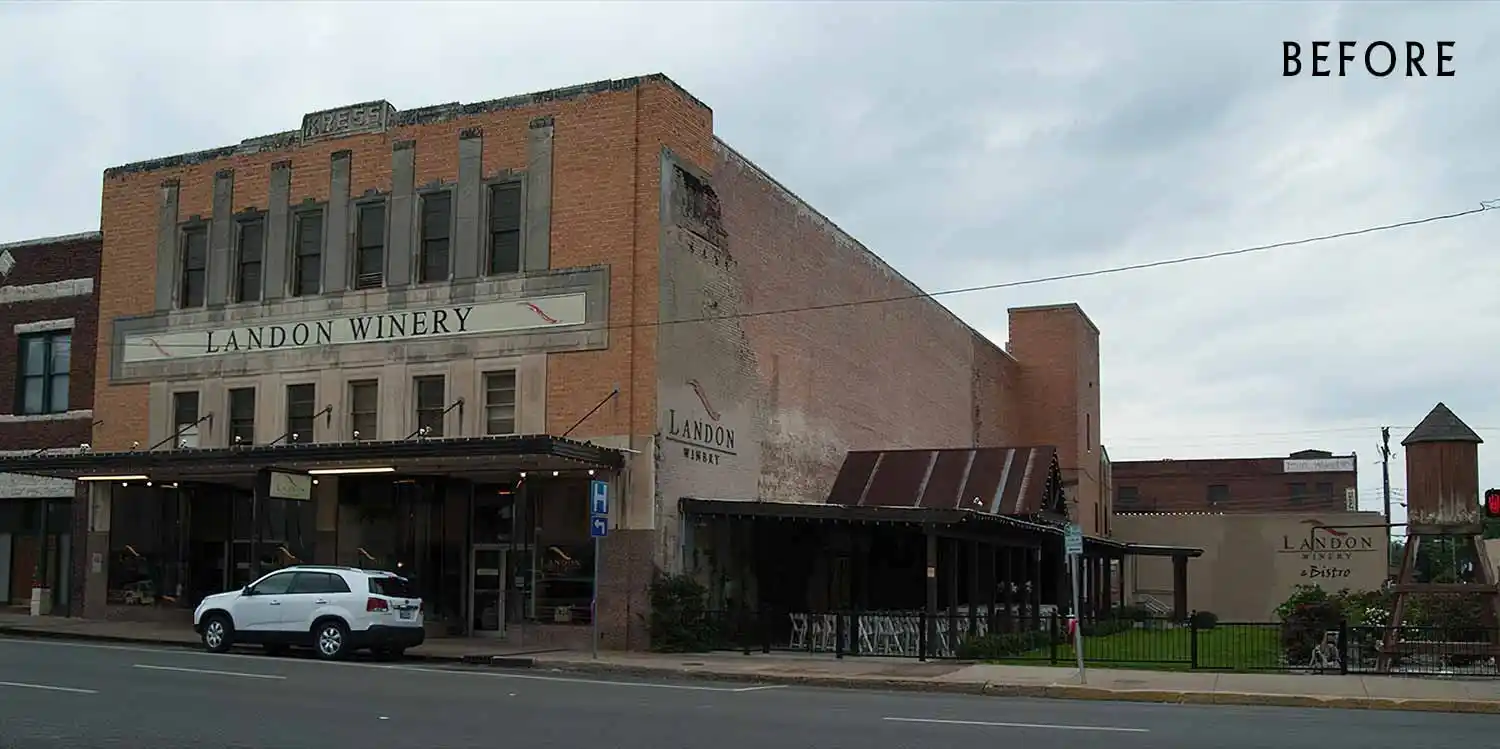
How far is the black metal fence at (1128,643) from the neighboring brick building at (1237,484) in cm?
6166

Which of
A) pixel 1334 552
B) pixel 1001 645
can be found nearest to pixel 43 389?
pixel 1001 645

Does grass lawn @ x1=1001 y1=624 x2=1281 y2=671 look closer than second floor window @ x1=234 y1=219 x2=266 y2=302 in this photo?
Yes

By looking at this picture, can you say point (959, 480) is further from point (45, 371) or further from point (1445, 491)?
point (45, 371)

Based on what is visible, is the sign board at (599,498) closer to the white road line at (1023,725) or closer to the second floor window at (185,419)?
the white road line at (1023,725)

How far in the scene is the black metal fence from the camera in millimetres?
23594

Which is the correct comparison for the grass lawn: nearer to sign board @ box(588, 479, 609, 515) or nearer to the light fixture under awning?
sign board @ box(588, 479, 609, 515)

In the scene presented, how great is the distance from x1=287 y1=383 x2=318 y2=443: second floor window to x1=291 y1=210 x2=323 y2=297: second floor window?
211cm

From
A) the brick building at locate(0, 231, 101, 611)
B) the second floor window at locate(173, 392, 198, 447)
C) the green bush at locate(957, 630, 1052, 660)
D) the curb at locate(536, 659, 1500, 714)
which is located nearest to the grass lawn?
the green bush at locate(957, 630, 1052, 660)

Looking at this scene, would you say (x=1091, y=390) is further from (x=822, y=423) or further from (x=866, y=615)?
(x=866, y=615)

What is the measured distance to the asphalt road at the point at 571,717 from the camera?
13.6 meters

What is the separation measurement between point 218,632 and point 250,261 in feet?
34.3

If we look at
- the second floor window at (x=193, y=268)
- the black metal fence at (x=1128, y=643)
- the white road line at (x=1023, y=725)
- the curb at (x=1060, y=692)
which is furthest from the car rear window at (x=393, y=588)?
the second floor window at (x=193, y=268)

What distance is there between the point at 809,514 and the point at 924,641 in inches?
144

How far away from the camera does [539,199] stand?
29453 millimetres
